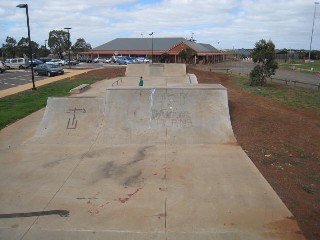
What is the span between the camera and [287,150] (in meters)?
9.91

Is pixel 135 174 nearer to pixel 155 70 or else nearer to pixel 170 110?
pixel 170 110

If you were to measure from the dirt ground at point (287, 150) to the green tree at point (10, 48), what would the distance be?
85331 mm

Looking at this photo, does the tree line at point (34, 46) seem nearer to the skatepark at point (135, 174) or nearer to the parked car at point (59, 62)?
the parked car at point (59, 62)

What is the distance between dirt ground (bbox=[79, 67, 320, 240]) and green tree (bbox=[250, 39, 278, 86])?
32.7ft

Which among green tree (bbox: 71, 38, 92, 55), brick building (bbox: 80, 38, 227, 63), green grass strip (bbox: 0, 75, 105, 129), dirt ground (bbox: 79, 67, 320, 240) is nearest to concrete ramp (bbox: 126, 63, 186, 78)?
green grass strip (bbox: 0, 75, 105, 129)

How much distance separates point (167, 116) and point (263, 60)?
15.9 metres

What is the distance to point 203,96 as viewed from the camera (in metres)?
12.9

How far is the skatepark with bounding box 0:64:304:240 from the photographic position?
5.82 metres

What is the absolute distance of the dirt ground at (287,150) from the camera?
654 centimetres

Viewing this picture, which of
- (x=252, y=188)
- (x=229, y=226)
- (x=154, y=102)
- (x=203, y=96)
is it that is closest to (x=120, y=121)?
(x=154, y=102)

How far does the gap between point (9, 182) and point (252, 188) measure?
5590mm

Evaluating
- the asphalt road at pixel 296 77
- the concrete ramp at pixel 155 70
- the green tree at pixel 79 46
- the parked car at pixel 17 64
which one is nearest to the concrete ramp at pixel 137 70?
the concrete ramp at pixel 155 70

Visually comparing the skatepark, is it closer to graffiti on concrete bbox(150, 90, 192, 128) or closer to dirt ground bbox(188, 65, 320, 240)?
graffiti on concrete bbox(150, 90, 192, 128)

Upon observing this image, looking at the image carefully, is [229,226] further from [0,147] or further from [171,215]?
[0,147]
